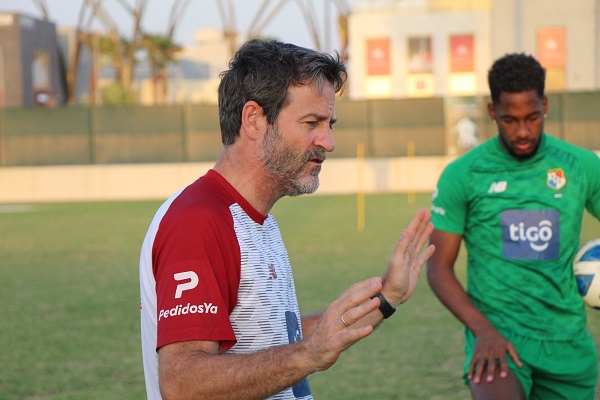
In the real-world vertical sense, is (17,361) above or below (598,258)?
below

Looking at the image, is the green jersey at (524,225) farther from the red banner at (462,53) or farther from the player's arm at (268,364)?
the red banner at (462,53)

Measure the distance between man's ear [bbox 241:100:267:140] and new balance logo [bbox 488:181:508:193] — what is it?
1.98 meters

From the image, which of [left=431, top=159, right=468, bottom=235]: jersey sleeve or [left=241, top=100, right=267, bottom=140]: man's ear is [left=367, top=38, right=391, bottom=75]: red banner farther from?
[left=241, top=100, right=267, bottom=140]: man's ear

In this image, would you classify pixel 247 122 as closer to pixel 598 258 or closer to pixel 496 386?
pixel 496 386

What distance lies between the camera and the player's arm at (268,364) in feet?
8.09

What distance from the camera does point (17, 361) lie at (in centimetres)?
805

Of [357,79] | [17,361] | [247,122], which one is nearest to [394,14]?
[357,79]

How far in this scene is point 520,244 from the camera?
4469 millimetres

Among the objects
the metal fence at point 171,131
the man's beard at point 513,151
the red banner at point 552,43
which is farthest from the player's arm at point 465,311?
the red banner at point 552,43

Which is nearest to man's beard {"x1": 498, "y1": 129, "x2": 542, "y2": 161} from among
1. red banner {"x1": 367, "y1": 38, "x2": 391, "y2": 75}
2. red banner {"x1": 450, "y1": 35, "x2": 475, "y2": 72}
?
red banner {"x1": 367, "y1": 38, "x2": 391, "y2": 75}

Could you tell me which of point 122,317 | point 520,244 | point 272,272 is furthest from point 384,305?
point 122,317

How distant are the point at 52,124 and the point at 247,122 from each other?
89.7ft

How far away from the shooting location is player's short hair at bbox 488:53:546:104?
4.47 metres

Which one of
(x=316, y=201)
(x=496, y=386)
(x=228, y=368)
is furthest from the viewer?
(x=316, y=201)
